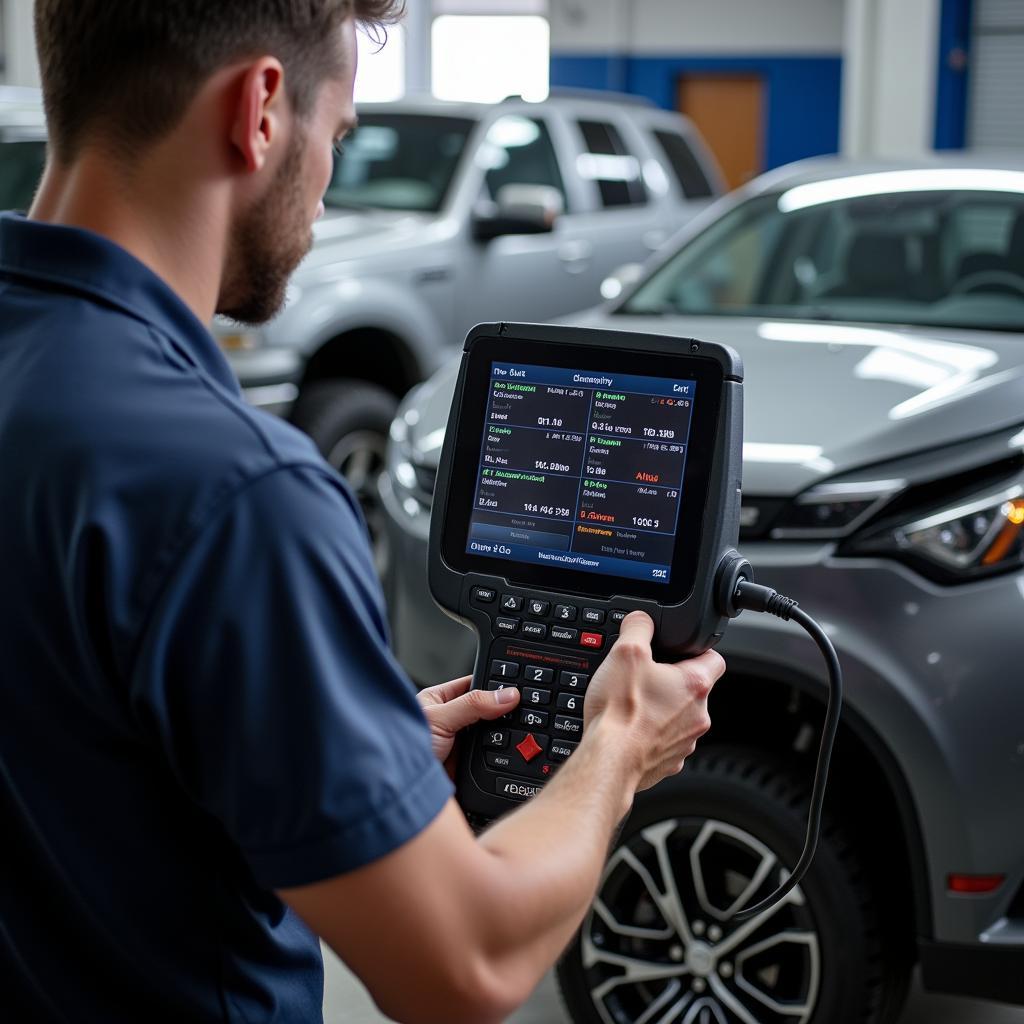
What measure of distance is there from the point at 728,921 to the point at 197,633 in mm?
1563

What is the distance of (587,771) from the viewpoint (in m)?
1.17

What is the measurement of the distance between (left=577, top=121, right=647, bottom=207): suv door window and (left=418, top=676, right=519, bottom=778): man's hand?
211 inches

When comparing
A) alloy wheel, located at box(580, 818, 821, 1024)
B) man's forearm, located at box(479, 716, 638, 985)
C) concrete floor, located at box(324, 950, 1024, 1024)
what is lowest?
concrete floor, located at box(324, 950, 1024, 1024)

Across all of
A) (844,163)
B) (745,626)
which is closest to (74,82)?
(745,626)

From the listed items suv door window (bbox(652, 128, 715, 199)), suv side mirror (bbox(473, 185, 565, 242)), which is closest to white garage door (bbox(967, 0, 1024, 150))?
suv door window (bbox(652, 128, 715, 199))

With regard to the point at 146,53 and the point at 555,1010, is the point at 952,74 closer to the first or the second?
the point at 555,1010

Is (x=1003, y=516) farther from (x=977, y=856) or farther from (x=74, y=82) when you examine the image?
(x=74, y=82)

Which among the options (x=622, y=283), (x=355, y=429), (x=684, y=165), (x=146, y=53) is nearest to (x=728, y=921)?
(x=146, y=53)

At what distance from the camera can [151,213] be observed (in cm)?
103

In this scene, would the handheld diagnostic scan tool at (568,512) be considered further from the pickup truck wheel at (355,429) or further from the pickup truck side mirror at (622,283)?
the pickup truck wheel at (355,429)

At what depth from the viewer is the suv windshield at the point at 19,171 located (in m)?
4.75

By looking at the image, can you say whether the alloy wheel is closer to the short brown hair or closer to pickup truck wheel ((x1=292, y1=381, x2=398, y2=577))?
the short brown hair

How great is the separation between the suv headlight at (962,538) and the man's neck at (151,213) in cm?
147

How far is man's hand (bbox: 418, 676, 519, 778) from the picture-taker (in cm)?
148
